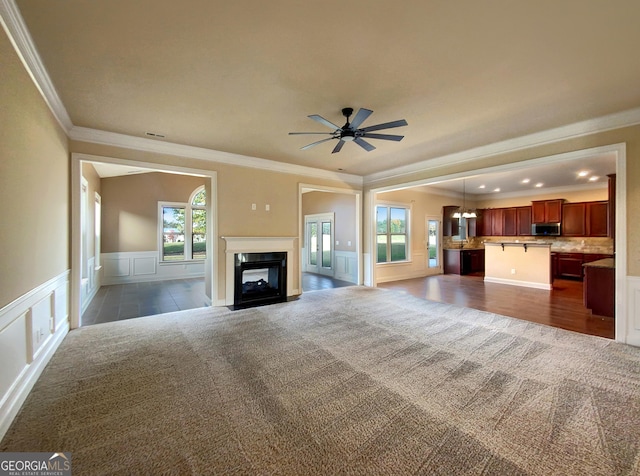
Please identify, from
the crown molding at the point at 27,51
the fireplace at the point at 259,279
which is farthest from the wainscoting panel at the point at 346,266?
the crown molding at the point at 27,51

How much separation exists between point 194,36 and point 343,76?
51.5 inches

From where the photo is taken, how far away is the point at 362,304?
524cm

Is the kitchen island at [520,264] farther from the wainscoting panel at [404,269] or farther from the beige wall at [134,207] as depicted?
the beige wall at [134,207]

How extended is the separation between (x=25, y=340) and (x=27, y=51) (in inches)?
95.8

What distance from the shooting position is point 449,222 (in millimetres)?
9664

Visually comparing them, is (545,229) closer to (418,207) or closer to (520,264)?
(520,264)

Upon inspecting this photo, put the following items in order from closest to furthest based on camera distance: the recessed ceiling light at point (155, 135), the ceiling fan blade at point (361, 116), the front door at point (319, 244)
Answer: the ceiling fan blade at point (361, 116) < the recessed ceiling light at point (155, 135) < the front door at point (319, 244)

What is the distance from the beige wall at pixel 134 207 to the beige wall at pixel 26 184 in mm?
4643

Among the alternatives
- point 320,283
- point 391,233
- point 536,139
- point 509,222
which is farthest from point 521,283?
point 320,283

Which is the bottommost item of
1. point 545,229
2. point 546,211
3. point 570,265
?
point 570,265

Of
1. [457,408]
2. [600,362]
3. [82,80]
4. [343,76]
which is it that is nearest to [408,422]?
[457,408]

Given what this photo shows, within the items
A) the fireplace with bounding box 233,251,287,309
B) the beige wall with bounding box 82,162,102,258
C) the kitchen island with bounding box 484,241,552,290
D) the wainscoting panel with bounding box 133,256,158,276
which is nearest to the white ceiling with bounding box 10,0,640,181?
the beige wall with bounding box 82,162,102,258

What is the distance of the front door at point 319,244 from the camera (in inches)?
349

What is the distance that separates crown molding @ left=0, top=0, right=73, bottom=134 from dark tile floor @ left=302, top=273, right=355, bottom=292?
5.22m
